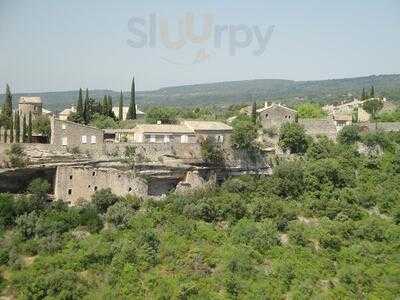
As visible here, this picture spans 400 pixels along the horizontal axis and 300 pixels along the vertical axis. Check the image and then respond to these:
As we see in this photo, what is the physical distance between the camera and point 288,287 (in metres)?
24.8

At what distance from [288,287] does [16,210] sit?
43.1 ft

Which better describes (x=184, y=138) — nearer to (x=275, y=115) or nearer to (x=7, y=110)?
(x=275, y=115)

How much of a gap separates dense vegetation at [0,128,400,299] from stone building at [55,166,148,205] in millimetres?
870

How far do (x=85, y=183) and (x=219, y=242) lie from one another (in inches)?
307

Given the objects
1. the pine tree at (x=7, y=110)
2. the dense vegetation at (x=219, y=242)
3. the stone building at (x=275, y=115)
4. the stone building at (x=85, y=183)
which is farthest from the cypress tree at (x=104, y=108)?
the dense vegetation at (x=219, y=242)

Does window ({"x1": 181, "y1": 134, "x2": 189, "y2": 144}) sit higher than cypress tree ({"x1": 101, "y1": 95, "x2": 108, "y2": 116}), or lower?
lower

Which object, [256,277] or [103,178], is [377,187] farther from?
[103,178]

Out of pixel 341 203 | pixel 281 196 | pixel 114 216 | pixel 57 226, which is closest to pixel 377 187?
pixel 341 203

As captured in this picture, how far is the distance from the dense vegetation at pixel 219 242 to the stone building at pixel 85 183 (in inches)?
34.3

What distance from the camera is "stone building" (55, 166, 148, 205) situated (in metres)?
30.4

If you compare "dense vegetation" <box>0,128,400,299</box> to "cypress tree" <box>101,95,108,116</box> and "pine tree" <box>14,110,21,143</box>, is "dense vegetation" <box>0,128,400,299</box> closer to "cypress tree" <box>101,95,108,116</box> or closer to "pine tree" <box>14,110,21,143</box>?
"pine tree" <box>14,110,21,143</box>

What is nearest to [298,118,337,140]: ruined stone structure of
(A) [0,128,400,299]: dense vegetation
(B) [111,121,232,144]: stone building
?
(A) [0,128,400,299]: dense vegetation

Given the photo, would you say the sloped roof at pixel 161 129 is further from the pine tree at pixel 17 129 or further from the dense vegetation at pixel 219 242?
the pine tree at pixel 17 129

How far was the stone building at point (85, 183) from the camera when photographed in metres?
30.4
